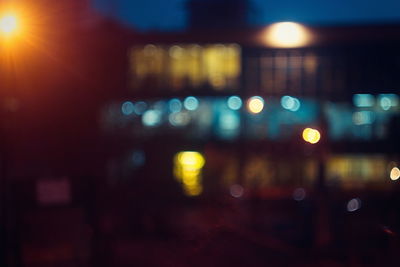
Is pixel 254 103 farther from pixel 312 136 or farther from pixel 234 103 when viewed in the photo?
pixel 312 136

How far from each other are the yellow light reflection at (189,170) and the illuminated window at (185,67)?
423 cm

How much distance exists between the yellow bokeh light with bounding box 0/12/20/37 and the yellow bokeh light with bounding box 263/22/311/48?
1114cm

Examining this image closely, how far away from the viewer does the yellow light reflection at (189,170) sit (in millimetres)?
40500

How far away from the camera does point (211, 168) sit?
42.2 meters

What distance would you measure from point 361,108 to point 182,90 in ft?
35.0

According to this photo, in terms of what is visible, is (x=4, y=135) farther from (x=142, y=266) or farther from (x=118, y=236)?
(x=118, y=236)

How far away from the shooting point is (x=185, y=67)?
4150 centimetres

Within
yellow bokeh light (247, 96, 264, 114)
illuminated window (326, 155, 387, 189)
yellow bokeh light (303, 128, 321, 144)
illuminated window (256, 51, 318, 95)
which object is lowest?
illuminated window (326, 155, 387, 189)

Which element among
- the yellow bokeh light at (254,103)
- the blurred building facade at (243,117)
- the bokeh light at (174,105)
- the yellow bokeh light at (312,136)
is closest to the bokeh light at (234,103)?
the blurred building facade at (243,117)

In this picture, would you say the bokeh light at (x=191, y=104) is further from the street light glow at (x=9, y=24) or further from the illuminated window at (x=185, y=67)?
the street light glow at (x=9, y=24)

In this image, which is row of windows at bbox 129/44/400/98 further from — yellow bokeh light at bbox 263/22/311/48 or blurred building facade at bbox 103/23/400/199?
yellow bokeh light at bbox 263/22/311/48

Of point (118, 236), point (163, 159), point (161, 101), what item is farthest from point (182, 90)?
point (118, 236)

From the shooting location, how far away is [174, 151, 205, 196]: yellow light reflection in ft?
133

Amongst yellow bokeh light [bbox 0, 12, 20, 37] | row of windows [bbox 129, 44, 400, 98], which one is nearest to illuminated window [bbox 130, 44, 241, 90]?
row of windows [bbox 129, 44, 400, 98]
